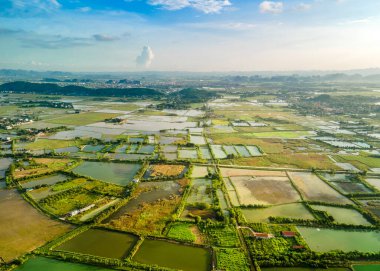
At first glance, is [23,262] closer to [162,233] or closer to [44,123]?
[162,233]

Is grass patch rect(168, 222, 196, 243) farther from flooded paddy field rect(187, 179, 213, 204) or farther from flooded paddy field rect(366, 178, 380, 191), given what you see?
flooded paddy field rect(366, 178, 380, 191)

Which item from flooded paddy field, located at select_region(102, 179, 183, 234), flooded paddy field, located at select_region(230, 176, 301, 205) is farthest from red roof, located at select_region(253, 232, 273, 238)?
flooded paddy field, located at select_region(102, 179, 183, 234)

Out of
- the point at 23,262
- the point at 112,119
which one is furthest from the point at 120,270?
the point at 112,119

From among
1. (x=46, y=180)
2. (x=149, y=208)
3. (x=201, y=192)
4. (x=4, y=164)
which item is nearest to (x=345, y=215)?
(x=201, y=192)

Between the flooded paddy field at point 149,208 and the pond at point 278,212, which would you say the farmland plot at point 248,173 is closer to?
the flooded paddy field at point 149,208

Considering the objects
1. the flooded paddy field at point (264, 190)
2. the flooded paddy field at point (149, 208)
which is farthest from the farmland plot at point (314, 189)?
the flooded paddy field at point (149, 208)
